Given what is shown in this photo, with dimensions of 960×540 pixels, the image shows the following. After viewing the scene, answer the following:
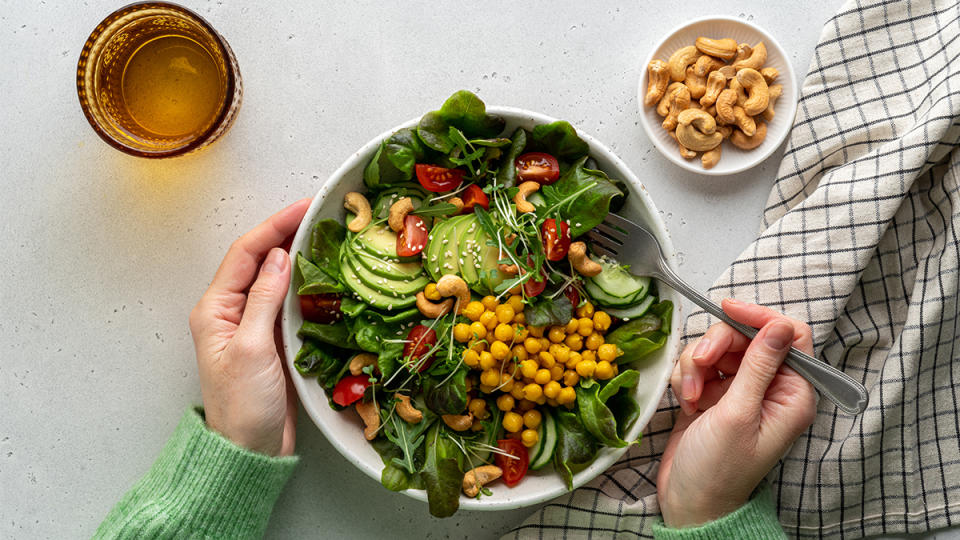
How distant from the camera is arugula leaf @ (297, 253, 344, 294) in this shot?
76.2 inches

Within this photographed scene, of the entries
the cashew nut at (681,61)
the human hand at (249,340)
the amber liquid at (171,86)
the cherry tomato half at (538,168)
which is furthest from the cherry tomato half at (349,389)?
the cashew nut at (681,61)

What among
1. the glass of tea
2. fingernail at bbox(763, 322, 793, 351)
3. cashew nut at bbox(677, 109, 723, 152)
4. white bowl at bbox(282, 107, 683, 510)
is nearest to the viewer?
fingernail at bbox(763, 322, 793, 351)

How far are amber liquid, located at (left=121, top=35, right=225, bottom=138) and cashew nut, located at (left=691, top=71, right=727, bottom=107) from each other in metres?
1.45

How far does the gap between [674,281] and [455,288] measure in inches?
23.1

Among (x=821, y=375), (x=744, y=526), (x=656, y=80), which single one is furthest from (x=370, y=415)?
(x=656, y=80)

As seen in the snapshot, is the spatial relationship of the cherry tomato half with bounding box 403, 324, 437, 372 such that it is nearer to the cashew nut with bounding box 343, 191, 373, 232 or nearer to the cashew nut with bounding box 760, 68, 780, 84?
the cashew nut with bounding box 343, 191, 373, 232

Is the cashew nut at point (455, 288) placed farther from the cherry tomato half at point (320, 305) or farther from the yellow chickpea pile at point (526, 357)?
the cherry tomato half at point (320, 305)

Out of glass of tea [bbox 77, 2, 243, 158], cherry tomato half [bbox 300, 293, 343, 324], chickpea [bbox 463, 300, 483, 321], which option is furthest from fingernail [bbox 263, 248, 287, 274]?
chickpea [bbox 463, 300, 483, 321]

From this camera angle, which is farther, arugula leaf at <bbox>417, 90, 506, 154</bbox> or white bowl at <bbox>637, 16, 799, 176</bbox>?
white bowl at <bbox>637, 16, 799, 176</bbox>

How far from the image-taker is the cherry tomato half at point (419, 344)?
1.94m

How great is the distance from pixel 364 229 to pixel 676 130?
1001 mm

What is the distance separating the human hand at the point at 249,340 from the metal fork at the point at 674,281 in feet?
2.83

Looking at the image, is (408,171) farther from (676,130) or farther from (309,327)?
(676,130)

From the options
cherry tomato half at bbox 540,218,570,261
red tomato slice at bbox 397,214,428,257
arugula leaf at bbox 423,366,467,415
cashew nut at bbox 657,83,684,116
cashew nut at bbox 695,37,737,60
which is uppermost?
cashew nut at bbox 695,37,737,60
